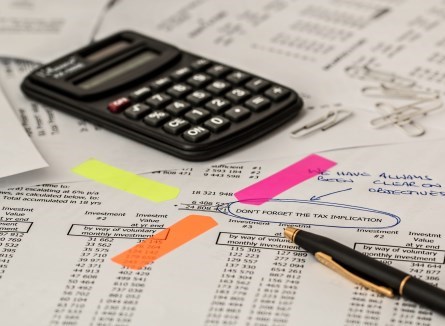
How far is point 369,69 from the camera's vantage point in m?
0.79

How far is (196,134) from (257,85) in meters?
0.09

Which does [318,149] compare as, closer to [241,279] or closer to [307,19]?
[241,279]

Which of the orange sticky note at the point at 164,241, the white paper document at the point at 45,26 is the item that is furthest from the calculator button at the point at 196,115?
the white paper document at the point at 45,26

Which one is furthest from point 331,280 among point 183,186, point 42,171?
point 42,171

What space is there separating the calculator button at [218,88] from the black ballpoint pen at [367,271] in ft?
0.63

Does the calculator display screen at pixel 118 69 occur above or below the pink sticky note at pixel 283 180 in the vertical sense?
above

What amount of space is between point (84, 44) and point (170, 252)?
40 centimetres

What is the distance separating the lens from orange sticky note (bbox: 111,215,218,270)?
0.55 meters

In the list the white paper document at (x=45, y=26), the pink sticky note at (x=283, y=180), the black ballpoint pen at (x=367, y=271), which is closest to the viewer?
the black ballpoint pen at (x=367, y=271)

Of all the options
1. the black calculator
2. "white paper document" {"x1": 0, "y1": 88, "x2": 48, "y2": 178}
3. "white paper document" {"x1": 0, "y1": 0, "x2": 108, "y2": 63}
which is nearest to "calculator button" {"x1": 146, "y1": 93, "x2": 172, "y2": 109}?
the black calculator

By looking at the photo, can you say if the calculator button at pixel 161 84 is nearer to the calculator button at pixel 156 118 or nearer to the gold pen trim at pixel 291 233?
the calculator button at pixel 156 118

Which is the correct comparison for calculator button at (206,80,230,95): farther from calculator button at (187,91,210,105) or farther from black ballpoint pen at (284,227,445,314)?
black ballpoint pen at (284,227,445,314)

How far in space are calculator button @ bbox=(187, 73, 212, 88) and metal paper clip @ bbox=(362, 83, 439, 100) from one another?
150 millimetres

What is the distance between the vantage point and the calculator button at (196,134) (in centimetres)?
65
